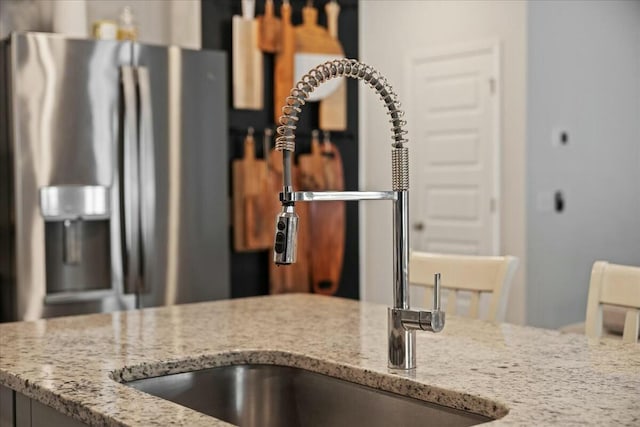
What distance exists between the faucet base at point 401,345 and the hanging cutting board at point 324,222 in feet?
11.6

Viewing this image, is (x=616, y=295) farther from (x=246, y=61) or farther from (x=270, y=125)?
(x=270, y=125)

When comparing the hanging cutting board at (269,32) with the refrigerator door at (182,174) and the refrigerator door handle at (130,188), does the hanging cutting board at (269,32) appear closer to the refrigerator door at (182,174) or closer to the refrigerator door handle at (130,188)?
the refrigerator door at (182,174)

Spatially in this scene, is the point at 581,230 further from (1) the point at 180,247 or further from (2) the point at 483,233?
(1) the point at 180,247

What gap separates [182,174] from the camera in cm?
402

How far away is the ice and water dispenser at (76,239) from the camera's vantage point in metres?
3.67

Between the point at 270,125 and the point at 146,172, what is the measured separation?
1317mm

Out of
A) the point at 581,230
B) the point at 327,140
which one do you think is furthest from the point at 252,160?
the point at 581,230

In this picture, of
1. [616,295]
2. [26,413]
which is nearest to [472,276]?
[616,295]

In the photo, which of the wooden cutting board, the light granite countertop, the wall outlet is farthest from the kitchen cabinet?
the wall outlet

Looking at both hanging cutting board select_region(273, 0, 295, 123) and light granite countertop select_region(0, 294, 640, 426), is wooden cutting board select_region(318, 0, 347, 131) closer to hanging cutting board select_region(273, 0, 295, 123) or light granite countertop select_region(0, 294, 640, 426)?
hanging cutting board select_region(273, 0, 295, 123)

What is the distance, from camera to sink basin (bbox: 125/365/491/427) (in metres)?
1.52

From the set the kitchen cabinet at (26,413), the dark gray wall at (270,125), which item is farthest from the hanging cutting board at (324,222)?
the kitchen cabinet at (26,413)

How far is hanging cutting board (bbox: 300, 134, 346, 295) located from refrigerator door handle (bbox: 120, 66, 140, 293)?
1.42 metres

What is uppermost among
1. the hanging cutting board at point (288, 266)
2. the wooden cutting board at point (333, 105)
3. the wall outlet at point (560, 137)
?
the wooden cutting board at point (333, 105)
